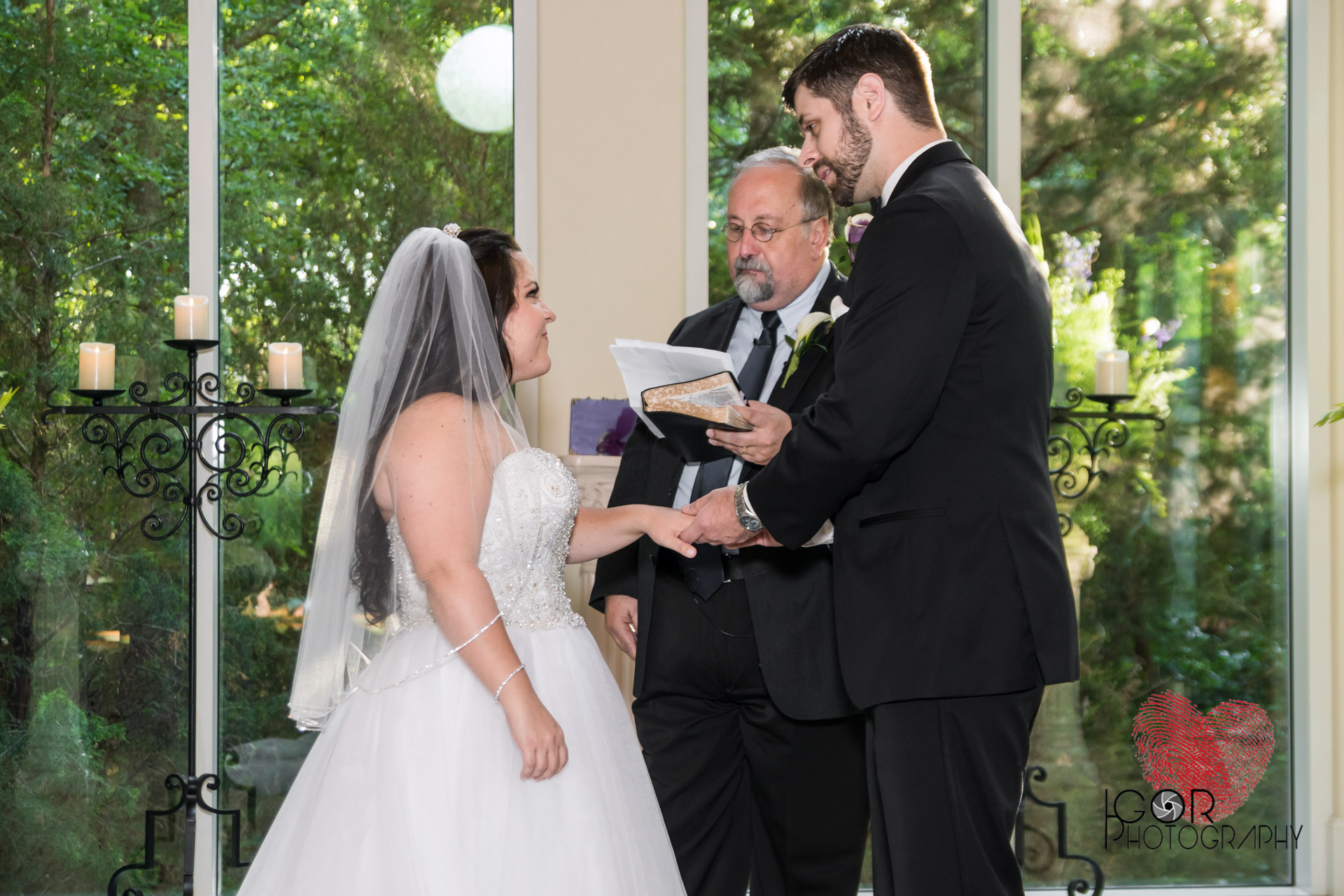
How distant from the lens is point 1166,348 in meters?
3.58

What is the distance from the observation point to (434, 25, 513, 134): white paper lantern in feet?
11.4

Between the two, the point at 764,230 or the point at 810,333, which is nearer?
the point at 810,333

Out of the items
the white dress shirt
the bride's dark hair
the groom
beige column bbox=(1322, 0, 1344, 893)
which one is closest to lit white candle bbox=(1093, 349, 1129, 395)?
beige column bbox=(1322, 0, 1344, 893)

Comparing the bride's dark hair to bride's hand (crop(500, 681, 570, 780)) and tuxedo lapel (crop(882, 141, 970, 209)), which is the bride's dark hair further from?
tuxedo lapel (crop(882, 141, 970, 209))

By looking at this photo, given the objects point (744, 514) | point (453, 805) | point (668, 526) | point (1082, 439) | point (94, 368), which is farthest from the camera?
point (1082, 439)

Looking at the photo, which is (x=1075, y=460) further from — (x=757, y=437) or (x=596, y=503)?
(x=757, y=437)

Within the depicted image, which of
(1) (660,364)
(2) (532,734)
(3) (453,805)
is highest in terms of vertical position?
(1) (660,364)

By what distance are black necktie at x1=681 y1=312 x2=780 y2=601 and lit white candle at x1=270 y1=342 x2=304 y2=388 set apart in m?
1.36

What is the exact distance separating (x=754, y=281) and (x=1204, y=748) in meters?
2.44

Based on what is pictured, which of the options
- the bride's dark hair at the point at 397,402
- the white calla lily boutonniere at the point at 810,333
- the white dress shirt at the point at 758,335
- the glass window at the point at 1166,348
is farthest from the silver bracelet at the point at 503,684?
the glass window at the point at 1166,348

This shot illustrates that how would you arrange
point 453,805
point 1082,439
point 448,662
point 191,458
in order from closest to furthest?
point 453,805
point 448,662
point 191,458
point 1082,439

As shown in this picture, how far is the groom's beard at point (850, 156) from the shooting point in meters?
1.89

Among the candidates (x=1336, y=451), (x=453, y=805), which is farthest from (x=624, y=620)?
(x=1336, y=451)

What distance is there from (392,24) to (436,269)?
211 cm
